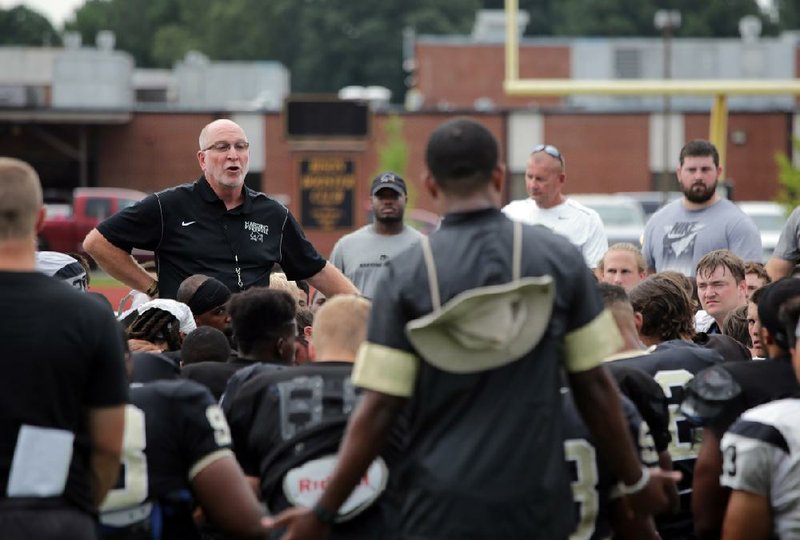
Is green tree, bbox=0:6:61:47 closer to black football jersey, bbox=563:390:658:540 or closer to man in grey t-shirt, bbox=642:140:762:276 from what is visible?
man in grey t-shirt, bbox=642:140:762:276

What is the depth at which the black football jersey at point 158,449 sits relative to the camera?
181 inches

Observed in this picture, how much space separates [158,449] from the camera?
4.72 m

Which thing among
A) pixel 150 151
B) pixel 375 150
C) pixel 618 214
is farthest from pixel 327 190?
pixel 150 151

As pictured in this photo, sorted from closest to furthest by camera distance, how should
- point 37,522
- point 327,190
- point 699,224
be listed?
point 37,522, point 699,224, point 327,190

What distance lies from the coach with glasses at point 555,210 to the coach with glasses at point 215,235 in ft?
6.80

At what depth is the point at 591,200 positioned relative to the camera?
108 ft

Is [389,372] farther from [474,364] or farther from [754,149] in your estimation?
[754,149]

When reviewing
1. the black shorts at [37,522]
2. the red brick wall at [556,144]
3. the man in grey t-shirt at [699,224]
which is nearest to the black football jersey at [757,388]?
the black shorts at [37,522]

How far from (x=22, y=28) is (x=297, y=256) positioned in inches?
3724

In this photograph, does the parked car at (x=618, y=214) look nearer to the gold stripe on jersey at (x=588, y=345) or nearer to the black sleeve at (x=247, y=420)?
the black sleeve at (x=247, y=420)

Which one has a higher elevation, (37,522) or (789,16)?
(789,16)

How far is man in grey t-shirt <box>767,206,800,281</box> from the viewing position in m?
8.47

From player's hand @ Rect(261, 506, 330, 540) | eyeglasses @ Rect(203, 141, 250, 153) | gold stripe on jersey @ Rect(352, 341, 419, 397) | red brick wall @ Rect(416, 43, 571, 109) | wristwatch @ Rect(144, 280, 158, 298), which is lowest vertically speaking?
player's hand @ Rect(261, 506, 330, 540)

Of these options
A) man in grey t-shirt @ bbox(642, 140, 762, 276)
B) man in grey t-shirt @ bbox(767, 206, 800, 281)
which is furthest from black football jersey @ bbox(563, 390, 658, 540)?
man in grey t-shirt @ bbox(642, 140, 762, 276)
